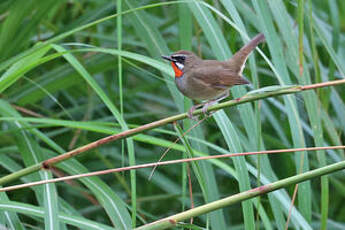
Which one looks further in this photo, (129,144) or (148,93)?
(148,93)

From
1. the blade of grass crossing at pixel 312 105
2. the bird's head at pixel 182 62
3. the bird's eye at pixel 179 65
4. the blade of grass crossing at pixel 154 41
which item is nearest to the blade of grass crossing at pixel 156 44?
the blade of grass crossing at pixel 154 41

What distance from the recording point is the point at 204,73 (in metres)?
2.70

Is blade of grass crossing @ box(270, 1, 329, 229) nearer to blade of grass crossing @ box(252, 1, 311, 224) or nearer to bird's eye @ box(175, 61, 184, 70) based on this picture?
blade of grass crossing @ box(252, 1, 311, 224)

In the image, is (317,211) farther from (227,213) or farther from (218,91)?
(218,91)

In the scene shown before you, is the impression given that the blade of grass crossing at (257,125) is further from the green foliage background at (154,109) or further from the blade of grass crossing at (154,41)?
the blade of grass crossing at (154,41)

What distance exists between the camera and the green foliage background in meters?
1.89

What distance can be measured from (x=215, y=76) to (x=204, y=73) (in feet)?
0.35

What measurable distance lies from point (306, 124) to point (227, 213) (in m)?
0.89

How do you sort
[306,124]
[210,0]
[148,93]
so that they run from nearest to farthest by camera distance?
1. [210,0]
2. [306,124]
3. [148,93]

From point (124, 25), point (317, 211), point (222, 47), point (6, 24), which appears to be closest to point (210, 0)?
point (222, 47)

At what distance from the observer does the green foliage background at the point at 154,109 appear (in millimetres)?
1894

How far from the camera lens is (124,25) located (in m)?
3.74

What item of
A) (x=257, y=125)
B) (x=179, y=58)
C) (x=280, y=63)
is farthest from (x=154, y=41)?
(x=257, y=125)

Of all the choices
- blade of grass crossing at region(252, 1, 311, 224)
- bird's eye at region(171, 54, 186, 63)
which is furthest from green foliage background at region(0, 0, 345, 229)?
bird's eye at region(171, 54, 186, 63)
